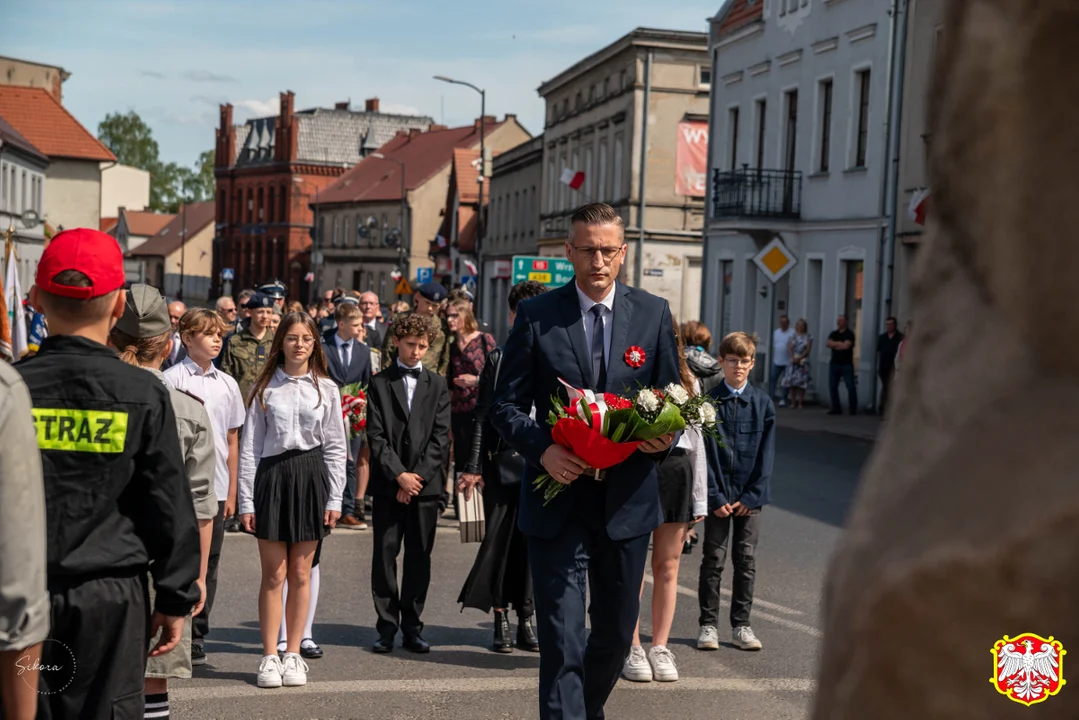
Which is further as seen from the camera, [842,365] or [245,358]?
[842,365]

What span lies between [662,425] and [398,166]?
10976 centimetres

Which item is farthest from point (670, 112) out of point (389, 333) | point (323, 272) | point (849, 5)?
point (323, 272)

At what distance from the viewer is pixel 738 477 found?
350 inches

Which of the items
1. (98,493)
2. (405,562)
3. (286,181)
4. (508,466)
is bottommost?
(405,562)

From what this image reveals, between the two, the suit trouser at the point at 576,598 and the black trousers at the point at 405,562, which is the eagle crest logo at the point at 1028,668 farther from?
the black trousers at the point at 405,562

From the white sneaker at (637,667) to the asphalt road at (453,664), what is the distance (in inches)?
2.6

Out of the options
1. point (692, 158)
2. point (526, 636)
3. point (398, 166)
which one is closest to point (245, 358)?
point (526, 636)

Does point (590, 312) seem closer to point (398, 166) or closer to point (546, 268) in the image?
point (546, 268)

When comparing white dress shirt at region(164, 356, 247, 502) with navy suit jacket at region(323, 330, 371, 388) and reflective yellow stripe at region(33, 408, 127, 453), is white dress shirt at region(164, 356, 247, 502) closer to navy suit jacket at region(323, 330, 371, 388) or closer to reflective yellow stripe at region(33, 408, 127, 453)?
reflective yellow stripe at region(33, 408, 127, 453)

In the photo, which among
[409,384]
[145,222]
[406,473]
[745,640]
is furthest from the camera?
[145,222]

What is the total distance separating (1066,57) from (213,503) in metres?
5.24

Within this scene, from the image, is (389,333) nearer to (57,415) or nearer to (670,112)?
(57,415)

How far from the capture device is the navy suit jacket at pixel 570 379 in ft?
18.1

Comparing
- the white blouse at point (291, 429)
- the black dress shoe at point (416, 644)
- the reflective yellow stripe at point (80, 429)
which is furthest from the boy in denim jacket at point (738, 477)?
the reflective yellow stripe at point (80, 429)
